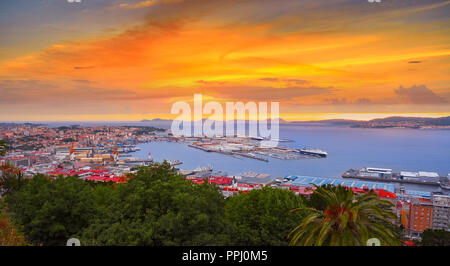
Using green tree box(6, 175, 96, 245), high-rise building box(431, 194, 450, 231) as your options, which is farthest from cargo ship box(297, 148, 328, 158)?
green tree box(6, 175, 96, 245)

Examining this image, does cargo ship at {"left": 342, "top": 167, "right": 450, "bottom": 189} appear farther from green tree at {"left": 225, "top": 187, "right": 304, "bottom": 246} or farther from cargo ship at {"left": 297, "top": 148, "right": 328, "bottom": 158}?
green tree at {"left": 225, "top": 187, "right": 304, "bottom": 246}

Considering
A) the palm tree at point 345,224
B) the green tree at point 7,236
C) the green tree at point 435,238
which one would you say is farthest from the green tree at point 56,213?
the green tree at point 435,238

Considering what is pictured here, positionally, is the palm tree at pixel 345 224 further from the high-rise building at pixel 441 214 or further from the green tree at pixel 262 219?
the high-rise building at pixel 441 214

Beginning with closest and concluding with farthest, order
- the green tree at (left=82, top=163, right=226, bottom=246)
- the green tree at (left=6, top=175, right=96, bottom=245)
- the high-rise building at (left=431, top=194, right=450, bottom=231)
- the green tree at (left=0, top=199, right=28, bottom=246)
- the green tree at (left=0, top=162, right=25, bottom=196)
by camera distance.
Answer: the green tree at (left=0, top=199, right=28, bottom=246), the green tree at (left=82, top=163, right=226, bottom=246), the green tree at (left=6, top=175, right=96, bottom=245), the high-rise building at (left=431, top=194, right=450, bottom=231), the green tree at (left=0, top=162, right=25, bottom=196)

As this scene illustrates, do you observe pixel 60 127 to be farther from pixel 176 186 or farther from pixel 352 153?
pixel 352 153

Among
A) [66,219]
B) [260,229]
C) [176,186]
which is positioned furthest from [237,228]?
[66,219]

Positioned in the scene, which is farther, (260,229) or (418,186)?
(418,186)
